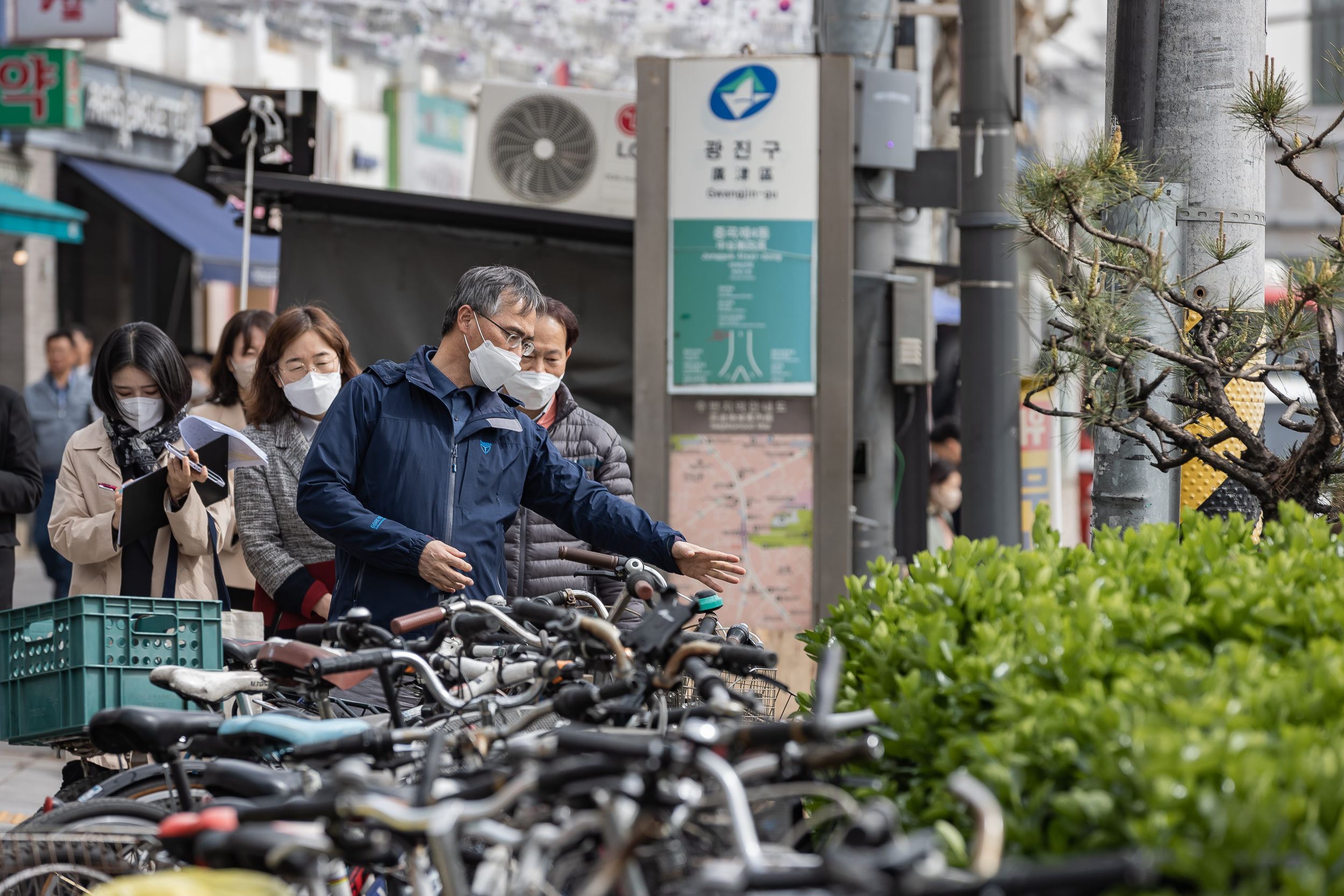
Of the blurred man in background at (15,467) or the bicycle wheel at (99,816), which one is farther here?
the blurred man in background at (15,467)

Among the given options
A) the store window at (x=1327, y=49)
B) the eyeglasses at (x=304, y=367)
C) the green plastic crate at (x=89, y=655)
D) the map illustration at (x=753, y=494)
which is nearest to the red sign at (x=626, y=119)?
the map illustration at (x=753, y=494)

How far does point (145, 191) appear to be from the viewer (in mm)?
18594

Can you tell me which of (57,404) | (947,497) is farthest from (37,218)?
(947,497)

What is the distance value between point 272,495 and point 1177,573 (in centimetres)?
338

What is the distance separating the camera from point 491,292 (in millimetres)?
4445

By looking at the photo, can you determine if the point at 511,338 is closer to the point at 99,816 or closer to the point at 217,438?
the point at 217,438

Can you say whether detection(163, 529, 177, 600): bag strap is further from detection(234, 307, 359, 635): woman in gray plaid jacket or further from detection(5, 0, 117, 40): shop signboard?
detection(5, 0, 117, 40): shop signboard

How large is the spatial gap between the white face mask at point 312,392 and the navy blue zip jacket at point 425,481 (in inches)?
41.1

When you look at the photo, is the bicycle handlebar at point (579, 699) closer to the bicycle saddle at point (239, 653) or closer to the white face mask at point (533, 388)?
the bicycle saddle at point (239, 653)

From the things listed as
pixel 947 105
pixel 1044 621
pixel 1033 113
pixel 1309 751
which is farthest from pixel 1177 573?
pixel 1033 113

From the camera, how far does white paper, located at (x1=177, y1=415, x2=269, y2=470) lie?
471 cm

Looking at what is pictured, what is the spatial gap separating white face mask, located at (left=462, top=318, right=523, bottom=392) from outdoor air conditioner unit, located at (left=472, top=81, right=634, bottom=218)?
5.77 meters

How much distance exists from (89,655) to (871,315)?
18.3 ft

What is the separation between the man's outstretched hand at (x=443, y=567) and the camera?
4.00m
